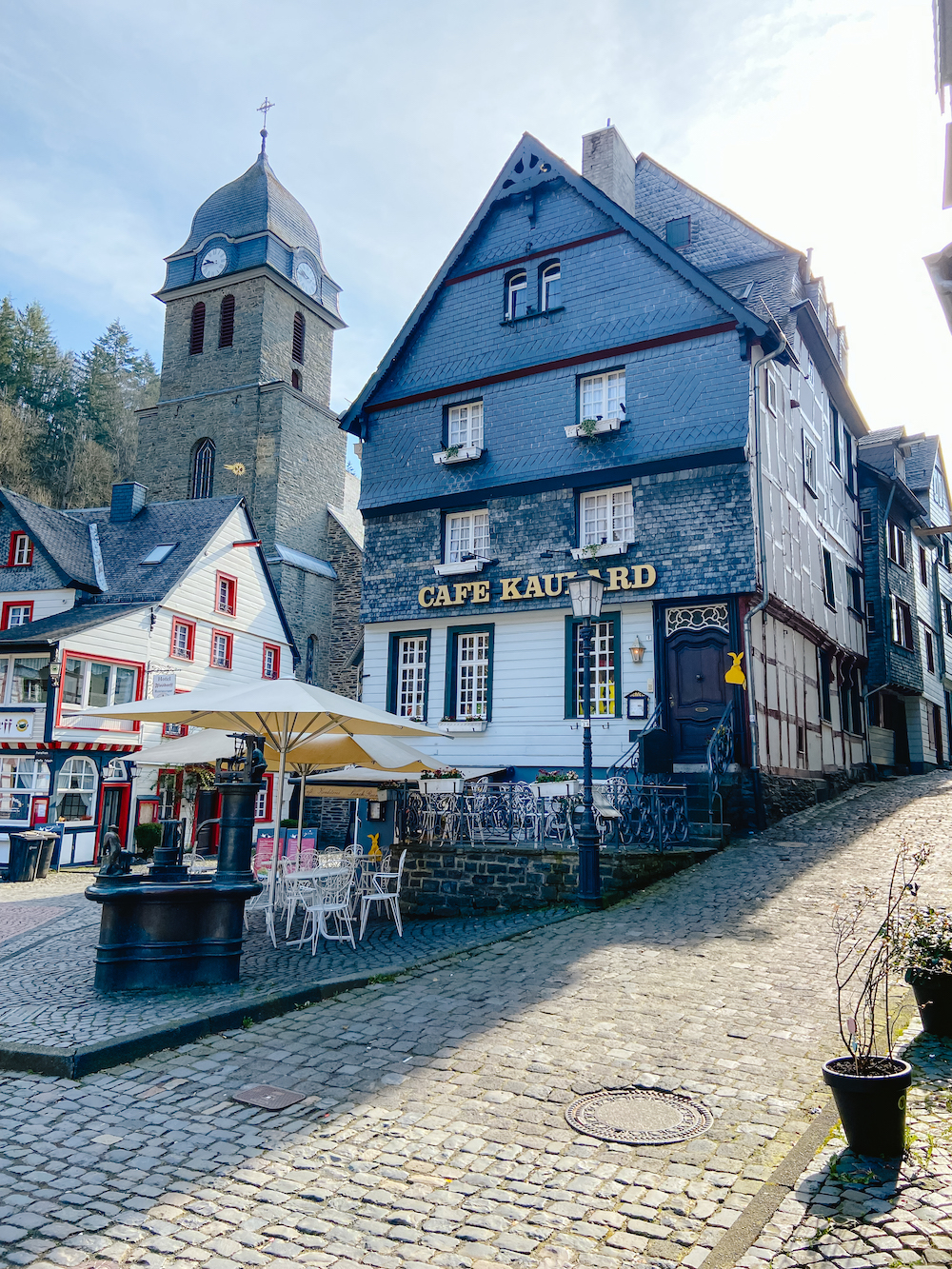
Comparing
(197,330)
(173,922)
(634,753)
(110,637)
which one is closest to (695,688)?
(634,753)

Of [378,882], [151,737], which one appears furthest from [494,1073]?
[151,737]

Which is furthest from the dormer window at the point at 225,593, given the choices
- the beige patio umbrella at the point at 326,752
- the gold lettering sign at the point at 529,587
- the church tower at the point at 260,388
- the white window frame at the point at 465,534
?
the beige patio umbrella at the point at 326,752

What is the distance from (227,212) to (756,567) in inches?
1443

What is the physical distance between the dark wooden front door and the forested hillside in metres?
35.1

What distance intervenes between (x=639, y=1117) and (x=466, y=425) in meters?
18.2

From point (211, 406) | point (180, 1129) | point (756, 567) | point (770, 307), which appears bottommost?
point (180, 1129)

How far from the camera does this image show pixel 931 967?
6.59 meters

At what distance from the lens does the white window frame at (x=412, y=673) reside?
21.5 m

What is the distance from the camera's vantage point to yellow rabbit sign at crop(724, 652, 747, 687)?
57.1 ft

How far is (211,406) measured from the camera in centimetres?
4166

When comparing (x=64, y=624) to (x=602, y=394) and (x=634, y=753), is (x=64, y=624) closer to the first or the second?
(x=602, y=394)

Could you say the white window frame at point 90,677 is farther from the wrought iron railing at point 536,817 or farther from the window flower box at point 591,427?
the window flower box at point 591,427

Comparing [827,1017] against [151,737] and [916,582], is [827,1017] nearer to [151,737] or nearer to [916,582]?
[151,737]

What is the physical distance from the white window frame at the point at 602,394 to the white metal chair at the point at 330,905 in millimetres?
11572
